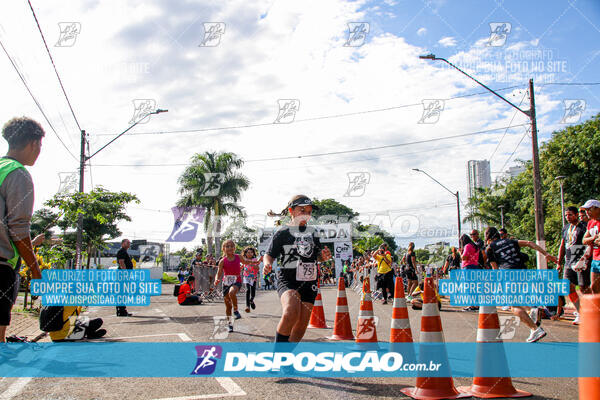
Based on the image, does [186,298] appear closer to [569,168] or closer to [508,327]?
[508,327]

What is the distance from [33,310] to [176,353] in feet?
26.3

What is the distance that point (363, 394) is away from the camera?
4.00m

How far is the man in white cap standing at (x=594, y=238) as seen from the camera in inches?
279

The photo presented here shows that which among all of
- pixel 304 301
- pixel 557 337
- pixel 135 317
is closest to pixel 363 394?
pixel 304 301

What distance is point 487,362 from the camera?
13.2 ft

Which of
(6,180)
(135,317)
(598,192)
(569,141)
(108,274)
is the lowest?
(135,317)

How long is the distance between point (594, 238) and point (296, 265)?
203 inches

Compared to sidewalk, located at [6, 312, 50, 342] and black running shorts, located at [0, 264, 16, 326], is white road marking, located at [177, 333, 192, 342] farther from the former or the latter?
black running shorts, located at [0, 264, 16, 326]

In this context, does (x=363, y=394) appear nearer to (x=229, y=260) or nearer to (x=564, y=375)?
(x=564, y=375)

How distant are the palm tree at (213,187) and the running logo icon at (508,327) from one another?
1124 inches

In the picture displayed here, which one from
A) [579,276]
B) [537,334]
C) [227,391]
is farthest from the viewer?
[579,276]

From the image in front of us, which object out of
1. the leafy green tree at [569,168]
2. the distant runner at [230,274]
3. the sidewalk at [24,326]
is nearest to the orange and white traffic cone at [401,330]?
the distant runner at [230,274]

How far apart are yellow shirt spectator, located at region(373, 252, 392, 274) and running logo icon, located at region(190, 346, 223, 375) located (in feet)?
30.7

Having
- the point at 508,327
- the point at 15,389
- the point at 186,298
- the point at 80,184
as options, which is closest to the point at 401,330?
the point at 15,389
